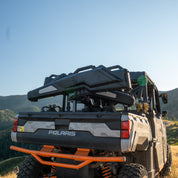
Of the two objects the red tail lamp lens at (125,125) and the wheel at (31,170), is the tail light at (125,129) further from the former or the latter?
the wheel at (31,170)

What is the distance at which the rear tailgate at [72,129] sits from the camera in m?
2.88

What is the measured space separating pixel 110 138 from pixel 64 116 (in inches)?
34.3

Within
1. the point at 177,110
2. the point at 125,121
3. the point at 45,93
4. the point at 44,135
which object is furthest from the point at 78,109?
the point at 177,110

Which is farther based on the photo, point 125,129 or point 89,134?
point 89,134

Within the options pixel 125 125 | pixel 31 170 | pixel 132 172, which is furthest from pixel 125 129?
pixel 31 170

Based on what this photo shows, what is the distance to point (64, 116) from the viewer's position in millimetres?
3297

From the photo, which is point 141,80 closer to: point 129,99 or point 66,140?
point 129,99

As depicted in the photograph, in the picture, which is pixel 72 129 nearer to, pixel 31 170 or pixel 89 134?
pixel 89 134

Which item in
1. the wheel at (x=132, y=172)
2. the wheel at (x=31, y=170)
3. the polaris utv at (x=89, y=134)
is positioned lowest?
the wheel at (x=31, y=170)

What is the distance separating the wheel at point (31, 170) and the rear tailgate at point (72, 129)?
591 millimetres

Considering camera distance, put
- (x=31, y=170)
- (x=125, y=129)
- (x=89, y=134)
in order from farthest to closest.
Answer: (x=31, y=170) < (x=89, y=134) < (x=125, y=129)

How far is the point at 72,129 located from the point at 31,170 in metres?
1.48

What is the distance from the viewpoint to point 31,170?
3.91m

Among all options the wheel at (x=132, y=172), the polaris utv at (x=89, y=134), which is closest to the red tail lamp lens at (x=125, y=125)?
the polaris utv at (x=89, y=134)
